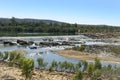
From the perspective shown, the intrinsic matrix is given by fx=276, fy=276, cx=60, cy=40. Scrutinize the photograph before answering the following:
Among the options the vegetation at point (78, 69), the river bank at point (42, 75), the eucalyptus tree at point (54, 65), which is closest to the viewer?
the vegetation at point (78, 69)

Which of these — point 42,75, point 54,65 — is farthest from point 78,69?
point 42,75

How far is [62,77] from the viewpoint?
50781mm

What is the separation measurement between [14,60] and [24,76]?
1614cm

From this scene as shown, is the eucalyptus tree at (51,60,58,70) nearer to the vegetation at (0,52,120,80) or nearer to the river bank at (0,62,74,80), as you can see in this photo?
the vegetation at (0,52,120,80)

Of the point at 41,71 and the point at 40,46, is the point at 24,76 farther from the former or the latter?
the point at 40,46

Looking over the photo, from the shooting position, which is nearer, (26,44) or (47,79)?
(47,79)

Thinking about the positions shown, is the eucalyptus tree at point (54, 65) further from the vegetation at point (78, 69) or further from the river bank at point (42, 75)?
the river bank at point (42, 75)

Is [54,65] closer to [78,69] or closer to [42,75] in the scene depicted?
[78,69]

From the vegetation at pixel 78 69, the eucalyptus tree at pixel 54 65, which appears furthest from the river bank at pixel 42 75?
the eucalyptus tree at pixel 54 65

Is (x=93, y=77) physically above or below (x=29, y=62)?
below

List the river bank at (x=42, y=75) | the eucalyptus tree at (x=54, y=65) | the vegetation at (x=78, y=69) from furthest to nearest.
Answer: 1. the eucalyptus tree at (x=54, y=65)
2. the river bank at (x=42, y=75)
3. the vegetation at (x=78, y=69)

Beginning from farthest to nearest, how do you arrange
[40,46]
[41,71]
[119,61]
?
1. [40,46]
2. [119,61]
3. [41,71]

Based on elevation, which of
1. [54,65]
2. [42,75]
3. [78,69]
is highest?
[54,65]

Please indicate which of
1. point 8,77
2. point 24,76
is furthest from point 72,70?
point 8,77
